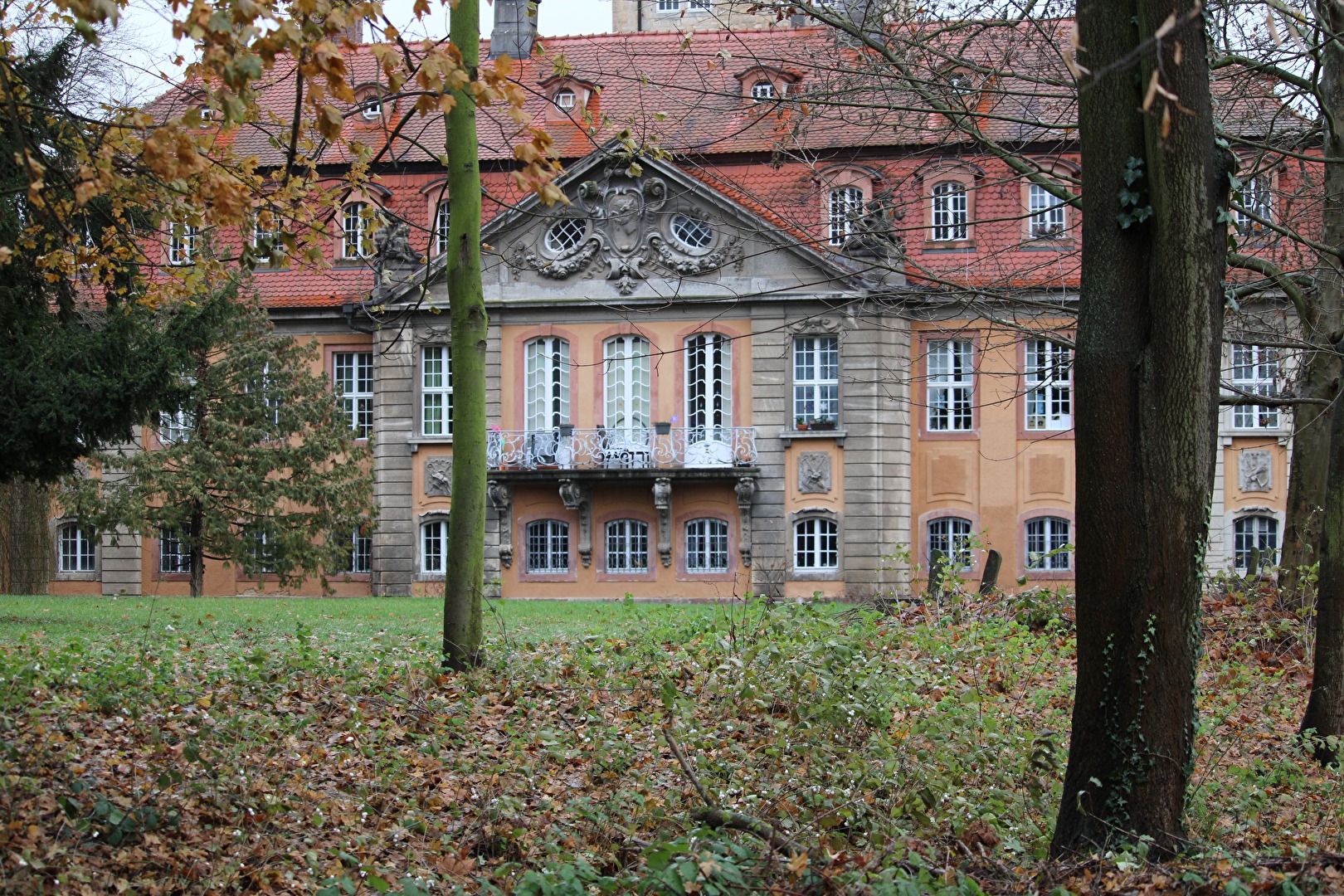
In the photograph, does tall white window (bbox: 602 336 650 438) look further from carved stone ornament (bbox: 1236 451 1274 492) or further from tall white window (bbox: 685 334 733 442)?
carved stone ornament (bbox: 1236 451 1274 492)

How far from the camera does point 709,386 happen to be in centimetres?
2845

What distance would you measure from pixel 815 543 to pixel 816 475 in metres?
1.49

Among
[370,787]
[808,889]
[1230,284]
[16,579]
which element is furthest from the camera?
[16,579]

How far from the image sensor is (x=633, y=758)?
25.0ft

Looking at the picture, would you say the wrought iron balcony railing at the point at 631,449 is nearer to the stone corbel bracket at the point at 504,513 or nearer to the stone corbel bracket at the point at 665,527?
the stone corbel bracket at the point at 504,513

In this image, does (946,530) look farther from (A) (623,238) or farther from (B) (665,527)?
(A) (623,238)

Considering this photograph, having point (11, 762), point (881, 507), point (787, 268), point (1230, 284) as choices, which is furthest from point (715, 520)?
point (11, 762)

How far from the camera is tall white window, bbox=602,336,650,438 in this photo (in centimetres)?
2845

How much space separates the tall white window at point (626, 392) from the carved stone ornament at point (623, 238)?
1304 mm

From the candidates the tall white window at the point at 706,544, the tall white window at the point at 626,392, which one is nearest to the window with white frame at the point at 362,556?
the tall white window at the point at 626,392

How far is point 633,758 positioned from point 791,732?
0.96 metres

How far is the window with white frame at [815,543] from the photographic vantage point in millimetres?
28094

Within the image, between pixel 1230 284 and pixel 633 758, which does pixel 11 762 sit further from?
pixel 1230 284

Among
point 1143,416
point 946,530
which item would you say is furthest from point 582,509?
point 1143,416
